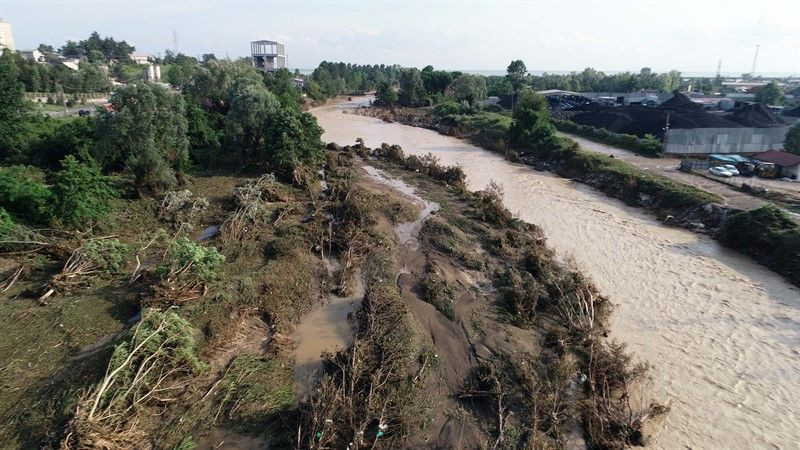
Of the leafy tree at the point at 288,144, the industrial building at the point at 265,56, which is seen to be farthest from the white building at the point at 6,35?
the leafy tree at the point at 288,144

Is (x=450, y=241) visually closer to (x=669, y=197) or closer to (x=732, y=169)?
(x=669, y=197)

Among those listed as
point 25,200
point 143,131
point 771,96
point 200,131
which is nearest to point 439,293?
point 143,131

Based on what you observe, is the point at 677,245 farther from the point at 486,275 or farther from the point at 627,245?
the point at 486,275

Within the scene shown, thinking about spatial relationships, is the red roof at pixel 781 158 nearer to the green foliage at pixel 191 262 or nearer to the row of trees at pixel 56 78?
the green foliage at pixel 191 262

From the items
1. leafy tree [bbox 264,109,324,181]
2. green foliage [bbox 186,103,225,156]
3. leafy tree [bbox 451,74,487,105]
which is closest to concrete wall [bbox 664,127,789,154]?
leafy tree [bbox 264,109,324,181]

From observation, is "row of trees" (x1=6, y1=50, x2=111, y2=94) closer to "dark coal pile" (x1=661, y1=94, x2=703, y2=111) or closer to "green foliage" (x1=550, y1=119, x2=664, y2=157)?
"green foliage" (x1=550, y1=119, x2=664, y2=157)

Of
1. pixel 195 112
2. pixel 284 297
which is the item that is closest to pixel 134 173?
pixel 195 112
